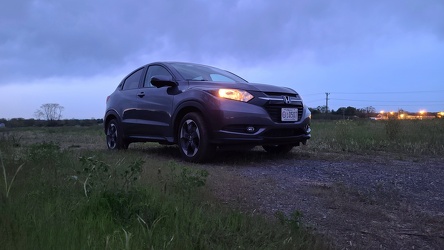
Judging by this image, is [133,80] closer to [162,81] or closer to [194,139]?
[162,81]

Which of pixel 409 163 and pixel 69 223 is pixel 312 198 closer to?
pixel 69 223

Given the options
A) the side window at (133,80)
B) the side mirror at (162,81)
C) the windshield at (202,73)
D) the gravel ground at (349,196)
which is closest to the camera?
the gravel ground at (349,196)

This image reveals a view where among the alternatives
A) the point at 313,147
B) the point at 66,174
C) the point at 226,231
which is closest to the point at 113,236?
the point at 226,231

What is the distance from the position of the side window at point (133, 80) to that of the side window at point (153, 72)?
0.95ft

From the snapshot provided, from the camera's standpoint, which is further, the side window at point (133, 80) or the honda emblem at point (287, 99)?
the side window at point (133, 80)

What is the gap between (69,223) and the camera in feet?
7.63

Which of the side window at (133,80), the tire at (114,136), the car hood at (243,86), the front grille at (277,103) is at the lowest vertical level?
the tire at (114,136)

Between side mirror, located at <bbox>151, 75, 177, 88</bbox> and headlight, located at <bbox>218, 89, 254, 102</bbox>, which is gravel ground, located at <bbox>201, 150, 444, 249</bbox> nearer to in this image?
headlight, located at <bbox>218, 89, 254, 102</bbox>

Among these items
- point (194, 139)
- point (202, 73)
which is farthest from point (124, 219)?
point (202, 73)

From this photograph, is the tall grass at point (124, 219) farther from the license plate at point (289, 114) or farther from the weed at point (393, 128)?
the weed at point (393, 128)

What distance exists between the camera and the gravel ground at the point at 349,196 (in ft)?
9.94

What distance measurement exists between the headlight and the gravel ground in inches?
37.0

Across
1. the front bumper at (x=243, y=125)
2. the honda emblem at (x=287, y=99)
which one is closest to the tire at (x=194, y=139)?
the front bumper at (x=243, y=125)

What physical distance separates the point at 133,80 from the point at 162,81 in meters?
1.65
